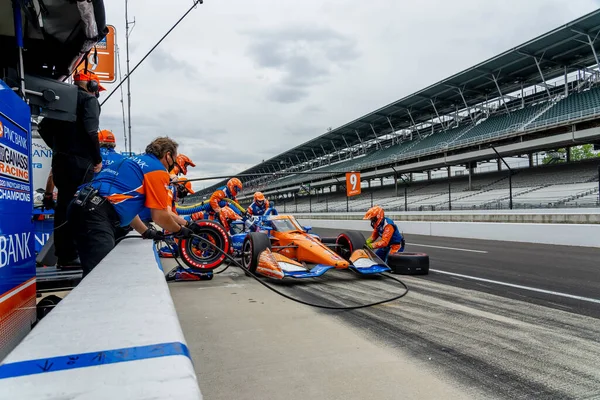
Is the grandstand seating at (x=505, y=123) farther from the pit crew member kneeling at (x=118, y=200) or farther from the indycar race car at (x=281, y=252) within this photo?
the pit crew member kneeling at (x=118, y=200)

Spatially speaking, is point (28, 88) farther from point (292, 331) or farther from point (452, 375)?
point (452, 375)

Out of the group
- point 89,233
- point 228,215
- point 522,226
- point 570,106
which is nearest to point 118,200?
point 89,233

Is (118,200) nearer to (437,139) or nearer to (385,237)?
(385,237)

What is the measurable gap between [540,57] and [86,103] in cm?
2859

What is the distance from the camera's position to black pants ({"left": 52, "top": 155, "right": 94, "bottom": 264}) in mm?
3916

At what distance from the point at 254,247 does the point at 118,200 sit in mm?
3183

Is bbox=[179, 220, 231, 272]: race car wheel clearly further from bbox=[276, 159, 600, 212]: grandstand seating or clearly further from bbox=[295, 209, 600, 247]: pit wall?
bbox=[276, 159, 600, 212]: grandstand seating

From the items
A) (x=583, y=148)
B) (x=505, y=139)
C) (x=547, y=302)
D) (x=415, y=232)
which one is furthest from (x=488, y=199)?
(x=583, y=148)

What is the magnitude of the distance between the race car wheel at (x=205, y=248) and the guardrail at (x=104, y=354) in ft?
11.4

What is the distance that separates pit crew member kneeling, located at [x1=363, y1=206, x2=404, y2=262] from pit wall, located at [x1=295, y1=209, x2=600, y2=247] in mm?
7091

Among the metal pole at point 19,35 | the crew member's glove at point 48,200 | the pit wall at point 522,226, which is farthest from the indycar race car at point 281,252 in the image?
the pit wall at point 522,226

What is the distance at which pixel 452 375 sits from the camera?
278 centimetres

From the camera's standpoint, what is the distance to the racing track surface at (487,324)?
2705 millimetres

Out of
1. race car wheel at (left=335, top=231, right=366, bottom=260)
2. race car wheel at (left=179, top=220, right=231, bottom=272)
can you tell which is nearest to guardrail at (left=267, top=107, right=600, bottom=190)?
race car wheel at (left=335, top=231, right=366, bottom=260)
